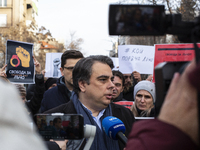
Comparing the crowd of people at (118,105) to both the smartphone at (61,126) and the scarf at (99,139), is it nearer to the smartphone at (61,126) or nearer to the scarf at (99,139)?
the scarf at (99,139)

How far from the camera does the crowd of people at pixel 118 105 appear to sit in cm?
65

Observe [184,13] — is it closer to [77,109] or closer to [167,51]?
[167,51]

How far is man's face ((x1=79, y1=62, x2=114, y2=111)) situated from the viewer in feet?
7.90

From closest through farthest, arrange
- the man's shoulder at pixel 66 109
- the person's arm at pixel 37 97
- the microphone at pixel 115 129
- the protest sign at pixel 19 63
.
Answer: the microphone at pixel 115 129 < the man's shoulder at pixel 66 109 < the person's arm at pixel 37 97 < the protest sign at pixel 19 63

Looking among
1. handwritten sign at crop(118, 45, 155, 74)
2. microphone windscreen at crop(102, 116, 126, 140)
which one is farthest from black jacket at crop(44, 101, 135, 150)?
handwritten sign at crop(118, 45, 155, 74)

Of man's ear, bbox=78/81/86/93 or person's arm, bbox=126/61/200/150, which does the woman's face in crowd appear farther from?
person's arm, bbox=126/61/200/150

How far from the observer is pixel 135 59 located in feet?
18.0

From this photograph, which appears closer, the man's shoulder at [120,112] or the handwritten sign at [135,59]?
the man's shoulder at [120,112]

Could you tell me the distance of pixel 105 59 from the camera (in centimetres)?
264

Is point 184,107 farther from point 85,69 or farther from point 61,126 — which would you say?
point 85,69

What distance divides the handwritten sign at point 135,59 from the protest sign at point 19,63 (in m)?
1.82

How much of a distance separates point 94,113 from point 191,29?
1825 mm

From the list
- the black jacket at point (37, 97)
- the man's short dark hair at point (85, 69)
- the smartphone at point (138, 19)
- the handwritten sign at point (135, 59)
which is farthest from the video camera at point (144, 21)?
the handwritten sign at point (135, 59)

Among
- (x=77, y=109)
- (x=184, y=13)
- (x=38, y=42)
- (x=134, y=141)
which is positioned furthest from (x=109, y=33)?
(x=38, y=42)
